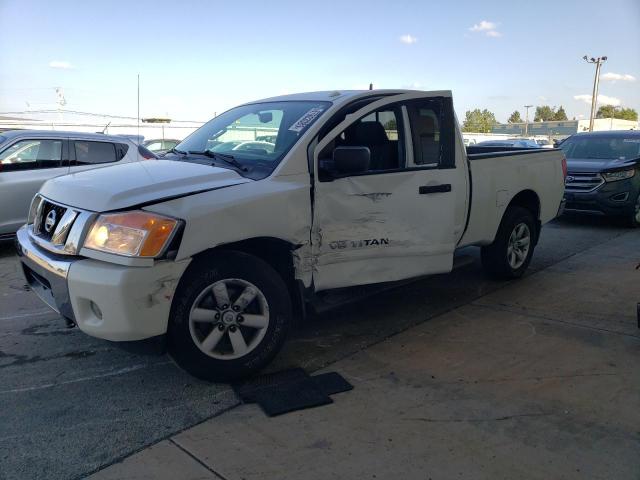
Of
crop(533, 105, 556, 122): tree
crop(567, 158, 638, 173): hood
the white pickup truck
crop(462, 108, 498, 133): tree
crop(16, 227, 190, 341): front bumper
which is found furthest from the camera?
crop(533, 105, 556, 122): tree

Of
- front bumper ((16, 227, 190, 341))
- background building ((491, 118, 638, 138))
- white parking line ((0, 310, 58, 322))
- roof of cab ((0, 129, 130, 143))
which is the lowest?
white parking line ((0, 310, 58, 322))

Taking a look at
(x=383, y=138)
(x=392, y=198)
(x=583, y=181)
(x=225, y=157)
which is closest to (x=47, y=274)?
(x=225, y=157)

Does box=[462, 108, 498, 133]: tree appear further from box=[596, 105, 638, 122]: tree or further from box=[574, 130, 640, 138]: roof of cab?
box=[574, 130, 640, 138]: roof of cab

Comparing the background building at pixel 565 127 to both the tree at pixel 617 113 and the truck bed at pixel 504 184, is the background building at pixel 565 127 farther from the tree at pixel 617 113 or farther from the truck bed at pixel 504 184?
the truck bed at pixel 504 184

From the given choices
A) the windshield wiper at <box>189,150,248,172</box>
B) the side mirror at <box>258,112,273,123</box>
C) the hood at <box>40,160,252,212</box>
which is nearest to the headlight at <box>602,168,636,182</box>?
the side mirror at <box>258,112,273,123</box>

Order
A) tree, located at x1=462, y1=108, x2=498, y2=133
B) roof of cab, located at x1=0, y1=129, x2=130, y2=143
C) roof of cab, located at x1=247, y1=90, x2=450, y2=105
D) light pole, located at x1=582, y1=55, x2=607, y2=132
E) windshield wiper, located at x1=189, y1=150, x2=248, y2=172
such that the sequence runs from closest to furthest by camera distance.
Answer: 1. windshield wiper, located at x1=189, y1=150, x2=248, y2=172
2. roof of cab, located at x1=247, y1=90, x2=450, y2=105
3. roof of cab, located at x1=0, y1=129, x2=130, y2=143
4. light pole, located at x1=582, y1=55, x2=607, y2=132
5. tree, located at x1=462, y1=108, x2=498, y2=133

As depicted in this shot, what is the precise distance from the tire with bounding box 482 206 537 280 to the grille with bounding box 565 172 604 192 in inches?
166

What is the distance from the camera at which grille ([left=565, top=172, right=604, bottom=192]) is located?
9.76 meters

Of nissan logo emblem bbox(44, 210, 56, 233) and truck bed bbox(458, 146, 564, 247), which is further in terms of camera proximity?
truck bed bbox(458, 146, 564, 247)

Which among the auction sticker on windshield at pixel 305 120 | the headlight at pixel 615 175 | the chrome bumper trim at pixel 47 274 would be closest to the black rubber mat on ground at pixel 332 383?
the chrome bumper trim at pixel 47 274

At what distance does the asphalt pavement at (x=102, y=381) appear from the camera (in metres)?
2.96

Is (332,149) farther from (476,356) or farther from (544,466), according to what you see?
(544,466)

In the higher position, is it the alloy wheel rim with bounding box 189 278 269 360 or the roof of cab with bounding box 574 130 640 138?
the roof of cab with bounding box 574 130 640 138

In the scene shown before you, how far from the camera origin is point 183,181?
3.56m
